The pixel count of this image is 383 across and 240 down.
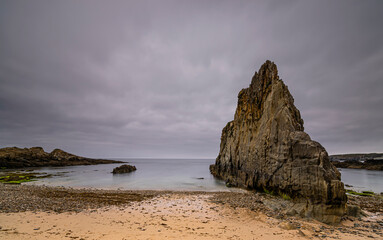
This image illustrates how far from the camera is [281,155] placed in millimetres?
17547

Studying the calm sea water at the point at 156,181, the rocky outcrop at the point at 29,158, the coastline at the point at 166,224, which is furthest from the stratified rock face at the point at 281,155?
the rocky outcrop at the point at 29,158

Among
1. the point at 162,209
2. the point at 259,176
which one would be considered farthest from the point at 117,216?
the point at 259,176

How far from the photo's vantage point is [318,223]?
10594 millimetres

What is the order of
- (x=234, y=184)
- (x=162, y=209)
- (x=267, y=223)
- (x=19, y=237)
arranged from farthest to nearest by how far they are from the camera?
(x=234, y=184) → (x=162, y=209) → (x=267, y=223) → (x=19, y=237)

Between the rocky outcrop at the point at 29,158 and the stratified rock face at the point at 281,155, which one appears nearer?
the stratified rock face at the point at 281,155

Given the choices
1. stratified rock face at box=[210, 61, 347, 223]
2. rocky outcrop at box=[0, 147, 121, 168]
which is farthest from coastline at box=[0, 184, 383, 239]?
rocky outcrop at box=[0, 147, 121, 168]

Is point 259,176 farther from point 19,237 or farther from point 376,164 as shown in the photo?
point 376,164

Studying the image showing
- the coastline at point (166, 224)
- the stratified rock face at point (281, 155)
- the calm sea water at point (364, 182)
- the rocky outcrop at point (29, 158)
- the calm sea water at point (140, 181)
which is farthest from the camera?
the rocky outcrop at point (29, 158)

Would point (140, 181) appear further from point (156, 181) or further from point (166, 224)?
point (166, 224)

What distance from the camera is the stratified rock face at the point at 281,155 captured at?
38.4ft

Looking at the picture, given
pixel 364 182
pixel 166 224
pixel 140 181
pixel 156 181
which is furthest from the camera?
pixel 364 182

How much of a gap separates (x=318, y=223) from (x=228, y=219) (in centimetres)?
522

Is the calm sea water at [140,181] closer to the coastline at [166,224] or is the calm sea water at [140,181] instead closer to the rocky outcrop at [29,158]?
the coastline at [166,224]

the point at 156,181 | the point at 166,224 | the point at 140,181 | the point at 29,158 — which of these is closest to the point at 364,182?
the point at 156,181
